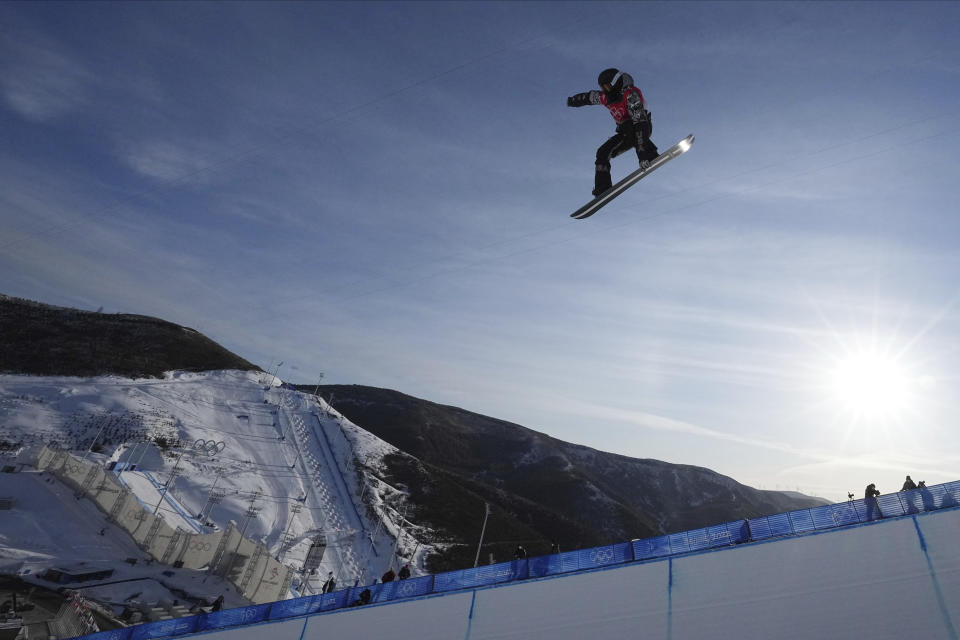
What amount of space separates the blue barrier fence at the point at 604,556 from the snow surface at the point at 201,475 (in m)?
25.9

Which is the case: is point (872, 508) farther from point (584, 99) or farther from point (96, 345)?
point (96, 345)

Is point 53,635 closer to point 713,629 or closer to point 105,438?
point 713,629

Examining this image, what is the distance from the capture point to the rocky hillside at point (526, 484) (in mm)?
82938

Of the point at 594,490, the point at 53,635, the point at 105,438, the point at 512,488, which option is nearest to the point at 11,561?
the point at 53,635

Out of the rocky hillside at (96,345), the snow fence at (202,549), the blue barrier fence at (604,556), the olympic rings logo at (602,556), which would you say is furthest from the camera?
the rocky hillside at (96,345)

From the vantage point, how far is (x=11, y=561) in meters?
33.0

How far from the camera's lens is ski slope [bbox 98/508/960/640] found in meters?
10.6

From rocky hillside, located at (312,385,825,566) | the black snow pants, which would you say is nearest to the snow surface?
rocky hillside, located at (312,385,825,566)

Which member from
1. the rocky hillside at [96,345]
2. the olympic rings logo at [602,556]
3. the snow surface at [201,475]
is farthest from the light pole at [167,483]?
the olympic rings logo at [602,556]

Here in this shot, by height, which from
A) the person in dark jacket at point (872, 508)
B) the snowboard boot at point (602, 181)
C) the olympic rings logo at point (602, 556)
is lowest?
the olympic rings logo at point (602, 556)

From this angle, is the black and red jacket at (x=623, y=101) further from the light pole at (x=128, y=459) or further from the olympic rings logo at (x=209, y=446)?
the olympic rings logo at (x=209, y=446)

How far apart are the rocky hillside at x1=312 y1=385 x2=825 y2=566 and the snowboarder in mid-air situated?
216ft

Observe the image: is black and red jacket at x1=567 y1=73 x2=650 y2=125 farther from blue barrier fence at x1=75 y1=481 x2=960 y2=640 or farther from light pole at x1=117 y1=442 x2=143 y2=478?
light pole at x1=117 y1=442 x2=143 y2=478

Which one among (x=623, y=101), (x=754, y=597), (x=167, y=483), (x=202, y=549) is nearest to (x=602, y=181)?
(x=623, y=101)
